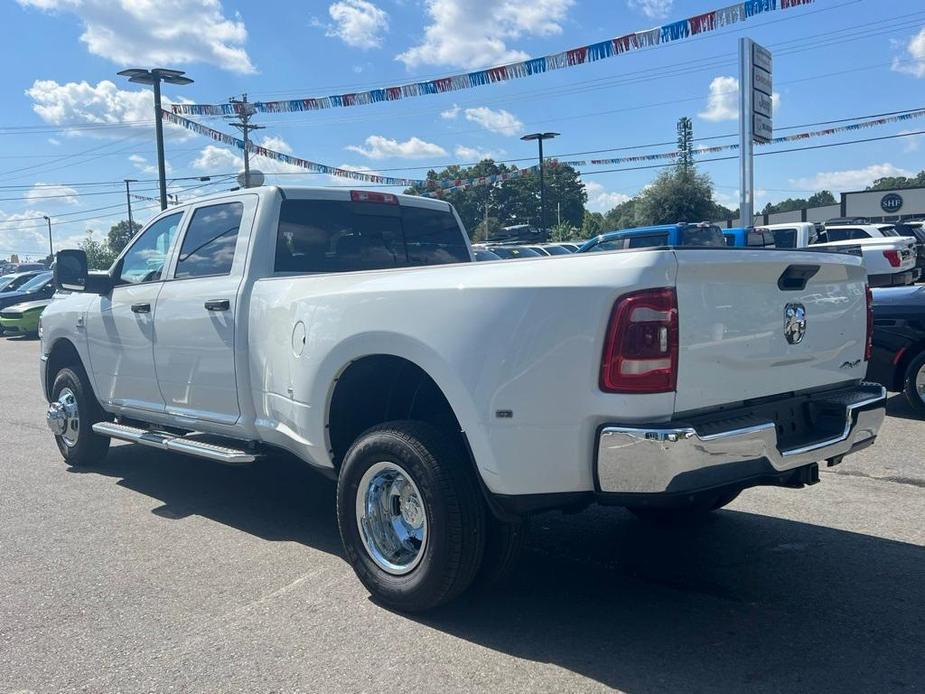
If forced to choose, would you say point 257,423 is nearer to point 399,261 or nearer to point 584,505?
point 399,261

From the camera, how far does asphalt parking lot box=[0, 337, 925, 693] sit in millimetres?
3268

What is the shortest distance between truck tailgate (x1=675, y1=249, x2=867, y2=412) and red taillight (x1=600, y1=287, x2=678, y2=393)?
80 mm

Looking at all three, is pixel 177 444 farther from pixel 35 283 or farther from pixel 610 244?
pixel 35 283

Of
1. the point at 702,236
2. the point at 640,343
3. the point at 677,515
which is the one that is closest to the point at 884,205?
the point at 702,236

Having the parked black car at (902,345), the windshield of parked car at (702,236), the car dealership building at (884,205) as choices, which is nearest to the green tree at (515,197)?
the car dealership building at (884,205)

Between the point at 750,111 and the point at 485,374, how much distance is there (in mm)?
15189

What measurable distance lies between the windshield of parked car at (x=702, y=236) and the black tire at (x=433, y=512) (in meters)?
11.6

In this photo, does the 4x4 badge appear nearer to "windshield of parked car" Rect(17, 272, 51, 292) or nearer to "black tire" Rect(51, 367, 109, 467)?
"black tire" Rect(51, 367, 109, 467)

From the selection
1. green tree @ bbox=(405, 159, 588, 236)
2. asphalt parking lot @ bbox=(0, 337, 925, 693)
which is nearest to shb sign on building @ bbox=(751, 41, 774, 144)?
asphalt parking lot @ bbox=(0, 337, 925, 693)

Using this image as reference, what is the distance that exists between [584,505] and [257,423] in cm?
211

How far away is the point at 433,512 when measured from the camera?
3553 mm

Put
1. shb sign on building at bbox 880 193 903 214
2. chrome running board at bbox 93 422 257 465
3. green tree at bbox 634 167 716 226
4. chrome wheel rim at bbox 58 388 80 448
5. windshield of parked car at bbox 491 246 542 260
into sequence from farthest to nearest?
1. shb sign on building at bbox 880 193 903 214
2. green tree at bbox 634 167 716 226
3. windshield of parked car at bbox 491 246 542 260
4. chrome wheel rim at bbox 58 388 80 448
5. chrome running board at bbox 93 422 257 465

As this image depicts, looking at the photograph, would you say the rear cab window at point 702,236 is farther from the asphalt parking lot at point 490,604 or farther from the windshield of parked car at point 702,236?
the asphalt parking lot at point 490,604

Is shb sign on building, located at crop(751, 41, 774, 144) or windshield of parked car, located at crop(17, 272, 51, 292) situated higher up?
shb sign on building, located at crop(751, 41, 774, 144)
